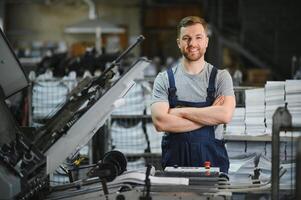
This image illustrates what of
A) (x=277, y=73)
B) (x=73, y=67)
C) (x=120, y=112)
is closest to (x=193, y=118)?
(x=120, y=112)

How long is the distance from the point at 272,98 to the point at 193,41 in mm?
987

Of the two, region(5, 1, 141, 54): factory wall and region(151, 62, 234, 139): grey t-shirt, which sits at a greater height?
region(5, 1, 141, 54): factory wall

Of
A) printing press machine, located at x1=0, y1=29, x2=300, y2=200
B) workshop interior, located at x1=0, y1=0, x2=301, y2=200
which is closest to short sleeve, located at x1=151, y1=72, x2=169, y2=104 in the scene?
workshop interior, located at x1=0, y1=0, x2=301, y2=200

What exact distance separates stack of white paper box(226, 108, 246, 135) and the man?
0.89m

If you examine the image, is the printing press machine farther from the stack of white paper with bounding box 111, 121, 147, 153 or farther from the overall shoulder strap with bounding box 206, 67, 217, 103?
the stack of white paper with bounding box 111, 121, 147, 153

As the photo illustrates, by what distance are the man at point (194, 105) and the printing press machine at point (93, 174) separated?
348mm

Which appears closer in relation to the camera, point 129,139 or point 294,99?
point 294,99

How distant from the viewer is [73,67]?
8.41 metres

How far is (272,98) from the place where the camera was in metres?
4.33

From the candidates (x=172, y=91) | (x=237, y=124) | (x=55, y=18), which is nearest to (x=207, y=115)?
(x=172, y=91)

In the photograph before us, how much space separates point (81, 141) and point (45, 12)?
16.5 m

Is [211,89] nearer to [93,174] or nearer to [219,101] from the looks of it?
[219,101]

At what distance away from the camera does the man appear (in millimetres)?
3635

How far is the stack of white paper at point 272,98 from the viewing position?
169 inches
